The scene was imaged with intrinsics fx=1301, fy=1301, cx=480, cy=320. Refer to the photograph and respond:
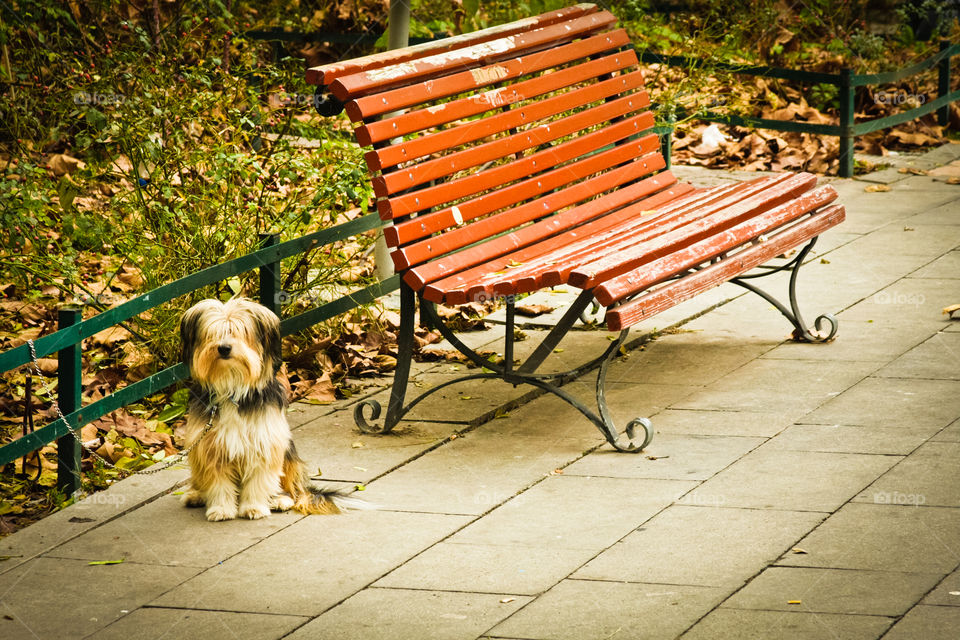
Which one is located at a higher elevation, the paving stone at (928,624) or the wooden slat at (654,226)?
the wooden slat at (654,226)

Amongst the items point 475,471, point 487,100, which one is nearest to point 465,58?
point 487,100

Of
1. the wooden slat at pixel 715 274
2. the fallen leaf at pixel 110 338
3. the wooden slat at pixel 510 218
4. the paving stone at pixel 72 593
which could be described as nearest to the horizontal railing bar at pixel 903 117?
the wooden slat at pixel 510 218

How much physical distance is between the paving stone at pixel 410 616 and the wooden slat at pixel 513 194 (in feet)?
6.05

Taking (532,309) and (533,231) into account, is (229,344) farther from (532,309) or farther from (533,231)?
(532,309)

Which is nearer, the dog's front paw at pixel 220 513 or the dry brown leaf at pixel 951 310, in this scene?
the dog's front paw at pixel 220 513

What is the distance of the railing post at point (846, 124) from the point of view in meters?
10.3

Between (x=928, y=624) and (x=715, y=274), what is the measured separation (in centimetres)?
230

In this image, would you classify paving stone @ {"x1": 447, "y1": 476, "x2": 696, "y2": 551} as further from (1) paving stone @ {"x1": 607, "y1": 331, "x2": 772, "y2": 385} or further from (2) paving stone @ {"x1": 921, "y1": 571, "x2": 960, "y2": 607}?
(1) paving stone @ {"x1": 607, "y1": 331, "x2": 772, "y2": 385}

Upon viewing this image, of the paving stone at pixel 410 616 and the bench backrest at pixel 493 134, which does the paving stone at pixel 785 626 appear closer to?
the paving stone at pixel 410 616

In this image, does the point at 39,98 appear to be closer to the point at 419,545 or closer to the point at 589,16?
the point at 589,16

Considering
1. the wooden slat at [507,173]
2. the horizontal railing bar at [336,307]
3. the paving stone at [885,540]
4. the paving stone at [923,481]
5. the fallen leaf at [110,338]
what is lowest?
the paving stone at [923,481]

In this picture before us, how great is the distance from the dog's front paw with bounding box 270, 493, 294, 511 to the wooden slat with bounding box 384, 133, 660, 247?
47.0 inches

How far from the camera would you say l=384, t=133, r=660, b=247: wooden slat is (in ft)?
18.0

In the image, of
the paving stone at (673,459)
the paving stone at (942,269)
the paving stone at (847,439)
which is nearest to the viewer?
the paving stone at (673,459)
